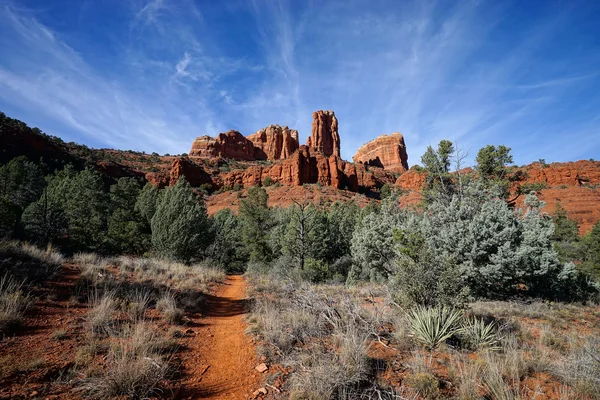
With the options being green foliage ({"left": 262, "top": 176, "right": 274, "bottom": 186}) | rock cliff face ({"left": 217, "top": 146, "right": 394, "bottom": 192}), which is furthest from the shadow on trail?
green foliage ({"left": 262, "top": 176, "right": 274, "bottom": 186})

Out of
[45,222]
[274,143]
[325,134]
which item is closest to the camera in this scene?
[45,222]

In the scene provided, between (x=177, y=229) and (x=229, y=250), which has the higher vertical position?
(x=177, y=229)

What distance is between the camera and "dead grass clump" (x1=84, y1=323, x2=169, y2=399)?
3045 mm

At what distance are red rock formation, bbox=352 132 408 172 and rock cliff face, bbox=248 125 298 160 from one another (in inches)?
1460

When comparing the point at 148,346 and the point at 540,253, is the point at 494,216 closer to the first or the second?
the point at 540,253

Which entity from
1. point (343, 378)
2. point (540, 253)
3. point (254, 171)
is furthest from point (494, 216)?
point (254, 171)

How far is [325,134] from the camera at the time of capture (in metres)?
128

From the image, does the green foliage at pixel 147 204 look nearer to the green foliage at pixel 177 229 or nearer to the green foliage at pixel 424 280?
the green foliage at pixel 177 229

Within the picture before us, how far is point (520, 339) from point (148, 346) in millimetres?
7308

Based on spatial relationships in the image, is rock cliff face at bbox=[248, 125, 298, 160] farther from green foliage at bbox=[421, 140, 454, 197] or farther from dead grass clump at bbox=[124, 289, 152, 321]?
dead grass clump at bbox=[124, 289, 152, 321]

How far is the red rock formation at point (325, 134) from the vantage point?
124m

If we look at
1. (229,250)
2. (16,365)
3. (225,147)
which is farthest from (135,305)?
(225,147)

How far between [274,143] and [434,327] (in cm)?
12367

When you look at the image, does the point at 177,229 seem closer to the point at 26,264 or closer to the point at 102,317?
the point at 26,264
